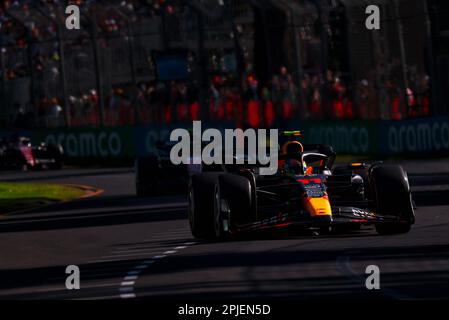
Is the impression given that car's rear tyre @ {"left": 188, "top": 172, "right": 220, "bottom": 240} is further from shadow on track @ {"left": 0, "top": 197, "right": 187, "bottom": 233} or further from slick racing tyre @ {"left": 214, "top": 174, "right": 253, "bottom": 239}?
shadow on track @ {"left": 0, "top": 197, "right": 187, "bottom": 233}

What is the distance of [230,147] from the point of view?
906 inches

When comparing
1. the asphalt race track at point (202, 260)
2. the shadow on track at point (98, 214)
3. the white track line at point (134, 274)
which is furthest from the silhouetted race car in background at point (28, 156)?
the white track line at point (134, 274)

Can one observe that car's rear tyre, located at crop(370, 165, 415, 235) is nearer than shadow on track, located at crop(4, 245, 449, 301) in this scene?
No

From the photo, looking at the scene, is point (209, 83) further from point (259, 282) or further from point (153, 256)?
point (259, 282)

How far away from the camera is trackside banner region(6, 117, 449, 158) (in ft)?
107

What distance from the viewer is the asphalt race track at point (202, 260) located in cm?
1094

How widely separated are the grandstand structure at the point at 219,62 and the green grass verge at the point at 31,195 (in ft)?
26.0

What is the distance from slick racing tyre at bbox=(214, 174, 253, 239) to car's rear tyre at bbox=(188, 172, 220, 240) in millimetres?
152

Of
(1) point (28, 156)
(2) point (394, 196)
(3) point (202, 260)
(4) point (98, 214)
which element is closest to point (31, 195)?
(4) point (98, 214)

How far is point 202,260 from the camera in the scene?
44.3ft

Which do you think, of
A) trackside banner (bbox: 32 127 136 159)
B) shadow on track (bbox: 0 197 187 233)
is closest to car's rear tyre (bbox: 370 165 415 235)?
shadow on track (bbox: 0 197 187 233)

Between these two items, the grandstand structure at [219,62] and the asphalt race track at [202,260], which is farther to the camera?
the grandstand structure at [219,62]

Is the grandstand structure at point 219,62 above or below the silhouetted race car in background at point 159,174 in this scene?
above

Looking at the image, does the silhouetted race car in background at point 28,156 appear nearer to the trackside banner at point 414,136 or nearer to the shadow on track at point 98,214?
the trackside banner at point 414,136
